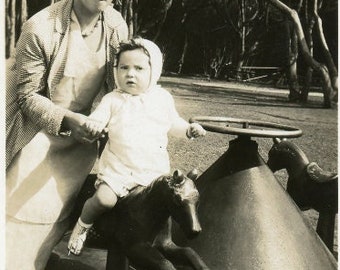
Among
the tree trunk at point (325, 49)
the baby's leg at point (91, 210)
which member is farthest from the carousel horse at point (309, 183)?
the baby's leg at point (91, 210)

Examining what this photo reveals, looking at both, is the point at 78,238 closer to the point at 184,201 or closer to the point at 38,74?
the point at 184,201

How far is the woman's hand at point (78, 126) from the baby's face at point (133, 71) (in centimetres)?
14

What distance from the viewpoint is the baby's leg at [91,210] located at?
4.22 feet

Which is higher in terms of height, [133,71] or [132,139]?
[133,71]

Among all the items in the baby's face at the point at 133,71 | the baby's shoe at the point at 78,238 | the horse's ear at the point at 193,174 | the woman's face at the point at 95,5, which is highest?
the woman's face at the point at 95,5

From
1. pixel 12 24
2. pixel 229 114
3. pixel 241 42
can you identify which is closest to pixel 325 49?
pixel 241 42

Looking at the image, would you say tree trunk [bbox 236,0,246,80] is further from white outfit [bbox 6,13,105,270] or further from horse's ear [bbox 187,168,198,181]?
horse's ear [bbox 187,168,198,181]

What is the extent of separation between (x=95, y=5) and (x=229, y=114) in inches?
31.5

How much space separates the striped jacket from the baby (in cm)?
15

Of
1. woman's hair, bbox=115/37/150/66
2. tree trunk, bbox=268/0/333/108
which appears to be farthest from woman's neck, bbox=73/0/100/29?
tree trunk, bbox=268/0/333/108

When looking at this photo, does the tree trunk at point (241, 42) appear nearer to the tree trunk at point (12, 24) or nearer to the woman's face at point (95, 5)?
the woman's face at point (95, 5)

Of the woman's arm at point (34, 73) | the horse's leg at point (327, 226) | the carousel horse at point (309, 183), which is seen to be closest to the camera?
the woman's arm at point (34, 73)

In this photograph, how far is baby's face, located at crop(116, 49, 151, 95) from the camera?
1322mm

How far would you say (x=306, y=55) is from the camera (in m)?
1.93
